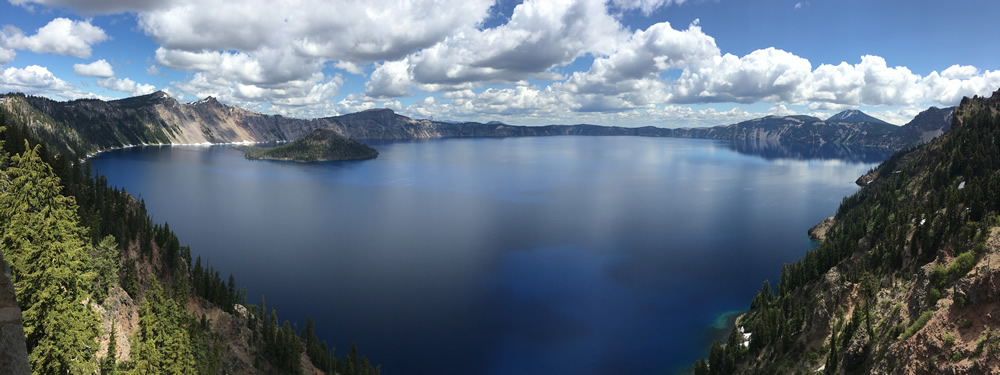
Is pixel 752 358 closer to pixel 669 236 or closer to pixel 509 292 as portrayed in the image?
pixel 509 292

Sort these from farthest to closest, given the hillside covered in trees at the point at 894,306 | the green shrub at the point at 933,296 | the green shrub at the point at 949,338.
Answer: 1. the green shrub at the point at 933,296
2. the hillside covered in trees at the point at 894,306
3. the green shrub at the point at 949,338

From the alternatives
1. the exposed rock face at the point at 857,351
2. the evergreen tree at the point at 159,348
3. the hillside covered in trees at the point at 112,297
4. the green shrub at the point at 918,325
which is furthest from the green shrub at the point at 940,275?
the evergreen tree at the point at 159,348

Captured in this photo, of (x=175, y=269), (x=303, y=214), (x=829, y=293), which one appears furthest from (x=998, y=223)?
(x=303, y=214)

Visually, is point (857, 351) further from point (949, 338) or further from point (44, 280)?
point (44, 280)

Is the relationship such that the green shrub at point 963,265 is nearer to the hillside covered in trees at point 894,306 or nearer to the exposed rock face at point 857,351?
the hillside covered in trees at point 894,306

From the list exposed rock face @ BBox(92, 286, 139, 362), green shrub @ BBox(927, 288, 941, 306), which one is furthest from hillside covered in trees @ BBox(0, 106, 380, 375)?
green shrub @ BBox(927, 288, 941, 306)

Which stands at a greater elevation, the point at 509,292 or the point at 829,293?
the point at 829,293
